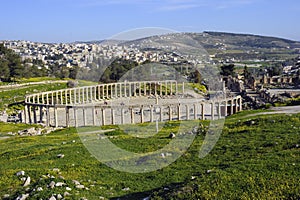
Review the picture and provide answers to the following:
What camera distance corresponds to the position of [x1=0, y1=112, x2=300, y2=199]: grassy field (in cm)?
1312

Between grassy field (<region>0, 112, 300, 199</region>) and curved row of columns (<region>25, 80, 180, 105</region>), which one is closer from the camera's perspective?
grassy field (<region>0, 112, 300, 199</region>)

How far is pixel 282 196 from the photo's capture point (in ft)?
39.4

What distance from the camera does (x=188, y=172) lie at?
17.7m

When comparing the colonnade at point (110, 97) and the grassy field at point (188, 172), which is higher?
the grassy field at point (188, 172)

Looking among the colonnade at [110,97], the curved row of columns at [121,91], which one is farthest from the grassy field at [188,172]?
the curved row of columns at [121,91]

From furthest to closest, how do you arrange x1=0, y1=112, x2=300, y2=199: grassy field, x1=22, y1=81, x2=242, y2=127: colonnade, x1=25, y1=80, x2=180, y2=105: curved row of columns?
1. x1=25, y1=80, x2=180, y2=105: curved row of columns
2. x1=22, y1=81, x2=242, y2=127: colonnade
3. x1=0, y1=112, x2=300, y2=199: grassy field

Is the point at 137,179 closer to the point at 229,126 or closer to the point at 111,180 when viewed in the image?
the point at 111,180

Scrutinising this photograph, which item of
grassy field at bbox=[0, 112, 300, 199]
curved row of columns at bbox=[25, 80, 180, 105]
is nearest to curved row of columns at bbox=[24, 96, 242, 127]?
curved row of columns at bbox=[25, 80, 180, 105]

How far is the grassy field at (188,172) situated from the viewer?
516 inches

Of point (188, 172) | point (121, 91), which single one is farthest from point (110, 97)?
point (188, 172)

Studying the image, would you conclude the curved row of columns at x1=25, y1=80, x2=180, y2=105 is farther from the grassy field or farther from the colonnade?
the grassy field

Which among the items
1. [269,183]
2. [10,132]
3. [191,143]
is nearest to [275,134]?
[191,143]

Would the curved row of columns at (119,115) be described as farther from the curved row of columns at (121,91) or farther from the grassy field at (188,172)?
the grassy field at (188,172)

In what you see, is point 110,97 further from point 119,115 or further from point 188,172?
point 188,172
